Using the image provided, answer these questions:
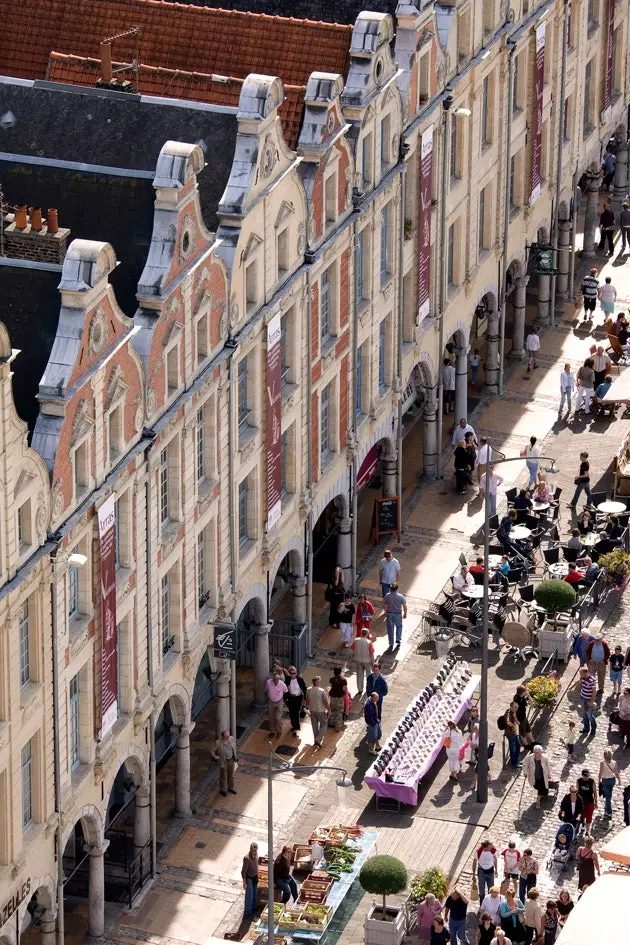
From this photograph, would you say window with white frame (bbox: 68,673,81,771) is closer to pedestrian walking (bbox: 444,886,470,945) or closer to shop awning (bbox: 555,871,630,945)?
pedestrian walking (bbox: 444,886,470,945)

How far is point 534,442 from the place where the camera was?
326 feet

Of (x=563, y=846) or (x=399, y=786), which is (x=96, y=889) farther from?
(x=563, y=846)

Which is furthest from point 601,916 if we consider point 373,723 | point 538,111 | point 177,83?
point 538,111

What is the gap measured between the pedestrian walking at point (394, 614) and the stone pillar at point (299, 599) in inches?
100

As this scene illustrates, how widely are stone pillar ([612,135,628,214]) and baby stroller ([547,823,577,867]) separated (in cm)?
5039

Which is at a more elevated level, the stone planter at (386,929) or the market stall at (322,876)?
the market stall at (322,876)

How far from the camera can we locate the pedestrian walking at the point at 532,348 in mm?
108438

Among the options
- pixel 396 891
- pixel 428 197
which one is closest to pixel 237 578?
pixel 396 891

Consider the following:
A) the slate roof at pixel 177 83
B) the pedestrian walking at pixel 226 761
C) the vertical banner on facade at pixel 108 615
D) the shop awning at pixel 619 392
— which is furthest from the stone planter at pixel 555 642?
the vertical banner on facade at pixel 108 615

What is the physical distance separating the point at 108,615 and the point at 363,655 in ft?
48.2

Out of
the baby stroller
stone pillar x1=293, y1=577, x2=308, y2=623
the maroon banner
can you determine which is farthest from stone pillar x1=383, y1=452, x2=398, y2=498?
the maroon banner

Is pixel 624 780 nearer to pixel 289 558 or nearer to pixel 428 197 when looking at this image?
pixel 289 558

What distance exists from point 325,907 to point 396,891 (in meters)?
2.03

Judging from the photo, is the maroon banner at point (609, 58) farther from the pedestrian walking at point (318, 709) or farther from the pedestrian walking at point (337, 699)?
the pedestrian walking at point (318, 709)
